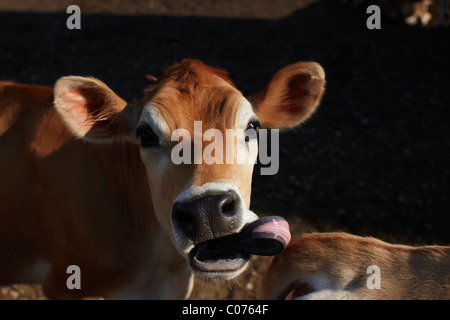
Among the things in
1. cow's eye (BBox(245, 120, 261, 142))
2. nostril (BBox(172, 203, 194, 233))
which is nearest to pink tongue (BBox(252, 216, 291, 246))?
nostril (BBox(172, 203, 194, 233))

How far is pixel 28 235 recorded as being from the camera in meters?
3.39

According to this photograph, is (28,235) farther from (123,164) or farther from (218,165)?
(218,165)

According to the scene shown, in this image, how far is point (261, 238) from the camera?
219 centimetres

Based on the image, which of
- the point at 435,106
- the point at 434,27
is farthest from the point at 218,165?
the point at 434,27

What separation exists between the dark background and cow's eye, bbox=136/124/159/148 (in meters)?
2.69

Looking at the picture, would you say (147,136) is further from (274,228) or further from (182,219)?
(274,228)

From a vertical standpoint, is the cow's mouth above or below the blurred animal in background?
below

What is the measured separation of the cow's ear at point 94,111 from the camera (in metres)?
2.77

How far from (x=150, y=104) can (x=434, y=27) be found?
8.98m

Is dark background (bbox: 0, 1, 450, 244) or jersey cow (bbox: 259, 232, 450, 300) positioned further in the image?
dark background (bbox: 0, 1, 450, 244)

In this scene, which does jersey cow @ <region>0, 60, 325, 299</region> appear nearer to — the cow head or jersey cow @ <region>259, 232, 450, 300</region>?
the cow head

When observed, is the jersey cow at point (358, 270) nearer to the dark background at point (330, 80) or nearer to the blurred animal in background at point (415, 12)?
the dark background at point (330, 80)

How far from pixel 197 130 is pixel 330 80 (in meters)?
5.92

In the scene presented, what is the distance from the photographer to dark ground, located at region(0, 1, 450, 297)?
5516 millimetres
